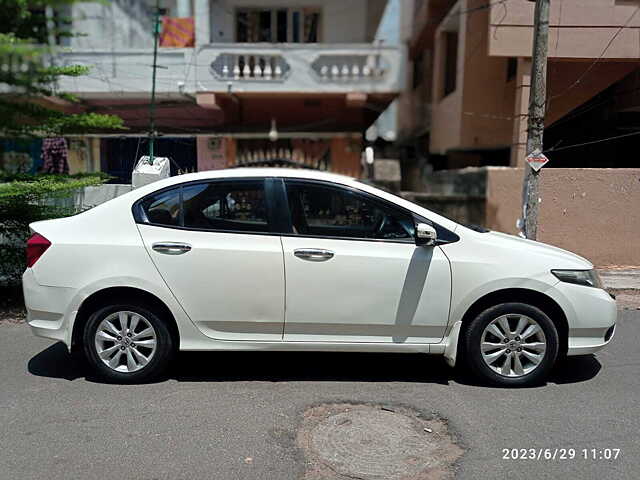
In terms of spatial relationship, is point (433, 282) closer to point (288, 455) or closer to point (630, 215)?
point (288, 455)

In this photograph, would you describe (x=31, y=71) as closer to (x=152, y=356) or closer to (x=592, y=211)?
(x=152, y=356)

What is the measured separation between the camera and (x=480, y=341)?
Result: 4066 mm

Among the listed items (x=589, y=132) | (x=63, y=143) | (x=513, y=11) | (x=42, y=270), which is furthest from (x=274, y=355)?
(x=589, y=132)

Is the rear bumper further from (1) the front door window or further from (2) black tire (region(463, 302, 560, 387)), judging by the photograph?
(2) black tire (region(463, 302, 560, 387))

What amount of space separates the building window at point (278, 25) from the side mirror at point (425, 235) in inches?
Result: 428

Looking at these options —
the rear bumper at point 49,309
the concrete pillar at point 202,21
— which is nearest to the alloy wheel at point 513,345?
the rear bumper at point 49,309

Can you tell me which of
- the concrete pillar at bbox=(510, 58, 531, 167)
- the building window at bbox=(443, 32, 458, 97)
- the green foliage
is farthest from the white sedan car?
the building window at bbox=(443, 32, 458, 97)

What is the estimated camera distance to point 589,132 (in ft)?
40.2

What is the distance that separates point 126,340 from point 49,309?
65 centimetres

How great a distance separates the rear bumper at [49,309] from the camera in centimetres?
410

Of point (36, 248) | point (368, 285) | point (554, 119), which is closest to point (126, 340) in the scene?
point (36, 248)

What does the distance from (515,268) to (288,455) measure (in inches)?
84.7

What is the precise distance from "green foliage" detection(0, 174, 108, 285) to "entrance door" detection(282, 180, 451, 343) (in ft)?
11.3

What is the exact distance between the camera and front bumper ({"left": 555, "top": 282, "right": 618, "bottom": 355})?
13.3 ft
